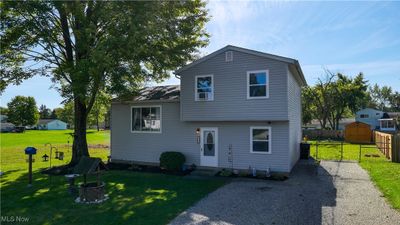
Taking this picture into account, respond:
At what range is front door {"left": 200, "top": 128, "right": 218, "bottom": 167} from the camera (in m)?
14.4

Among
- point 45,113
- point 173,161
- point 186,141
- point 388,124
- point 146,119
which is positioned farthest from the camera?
point 45,113

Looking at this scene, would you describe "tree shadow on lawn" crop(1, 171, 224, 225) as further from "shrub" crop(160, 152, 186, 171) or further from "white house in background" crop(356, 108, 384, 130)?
"white house in background" crop(356, 108, 384, 130)

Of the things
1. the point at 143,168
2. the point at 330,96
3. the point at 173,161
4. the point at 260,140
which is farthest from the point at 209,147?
the point at 330,96

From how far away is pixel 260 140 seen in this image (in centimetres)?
1342

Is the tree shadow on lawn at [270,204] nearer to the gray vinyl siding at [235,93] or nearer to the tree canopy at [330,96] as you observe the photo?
the gray vinyl siding at [235,93]

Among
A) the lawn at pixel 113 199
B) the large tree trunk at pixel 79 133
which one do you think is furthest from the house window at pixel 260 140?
the large tree trunk at pixel 79 133

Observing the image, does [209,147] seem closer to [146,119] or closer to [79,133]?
[146,119]

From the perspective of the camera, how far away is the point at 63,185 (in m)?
11.3

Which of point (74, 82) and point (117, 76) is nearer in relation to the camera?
point (74, 82)

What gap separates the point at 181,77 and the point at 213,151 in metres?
4.09

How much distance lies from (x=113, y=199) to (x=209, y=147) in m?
6.40

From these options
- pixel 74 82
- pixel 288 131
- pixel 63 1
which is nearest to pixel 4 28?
pixel 63 1

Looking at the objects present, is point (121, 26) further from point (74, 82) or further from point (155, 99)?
point (155, 99)

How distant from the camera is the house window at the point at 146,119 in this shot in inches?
628
